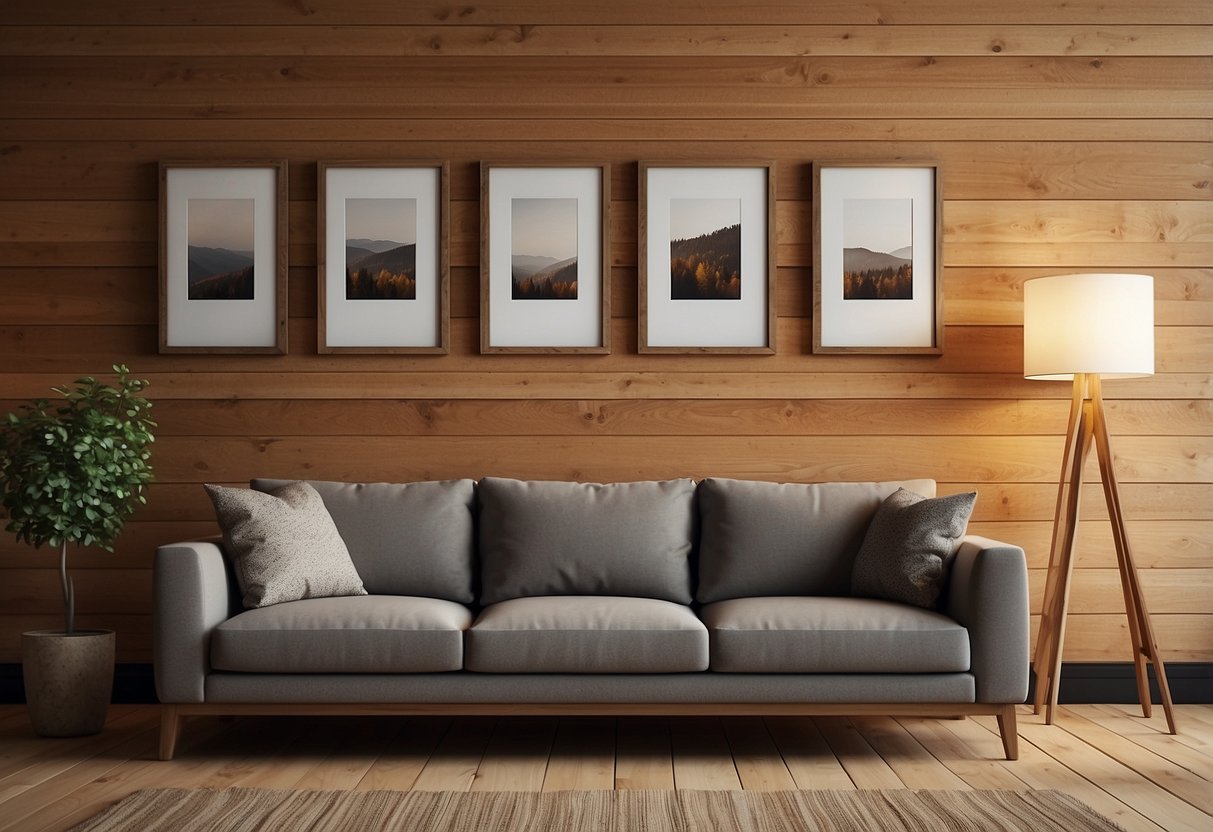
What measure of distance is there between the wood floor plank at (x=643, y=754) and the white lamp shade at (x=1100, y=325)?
1737 mm

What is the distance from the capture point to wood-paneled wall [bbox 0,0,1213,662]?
3986mm

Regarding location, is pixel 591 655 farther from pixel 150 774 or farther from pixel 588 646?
pixel 150 774

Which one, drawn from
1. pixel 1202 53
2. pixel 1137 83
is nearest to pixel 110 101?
pixel 1137 83

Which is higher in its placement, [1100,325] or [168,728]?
[1100,325]

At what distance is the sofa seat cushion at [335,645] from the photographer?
306 cm

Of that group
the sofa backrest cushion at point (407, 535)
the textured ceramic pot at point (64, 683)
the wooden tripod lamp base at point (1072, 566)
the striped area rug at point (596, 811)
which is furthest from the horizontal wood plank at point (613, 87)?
the striped area rug at point (596, 811)

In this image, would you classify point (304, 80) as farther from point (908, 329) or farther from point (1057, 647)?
point (1057, 647)

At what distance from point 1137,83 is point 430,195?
8.61 feet

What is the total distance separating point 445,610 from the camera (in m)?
3.22

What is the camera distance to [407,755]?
3.22 m

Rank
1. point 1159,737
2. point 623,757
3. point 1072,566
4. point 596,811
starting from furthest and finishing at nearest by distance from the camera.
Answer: point 1072,566
point 1159,737
point 623,757
point 596,811

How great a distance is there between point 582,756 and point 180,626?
3.96ft

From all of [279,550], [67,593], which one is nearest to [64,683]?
[67,593]

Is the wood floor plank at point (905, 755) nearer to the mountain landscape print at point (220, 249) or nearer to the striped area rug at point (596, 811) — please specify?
the striped area rug at point (596, 811)
